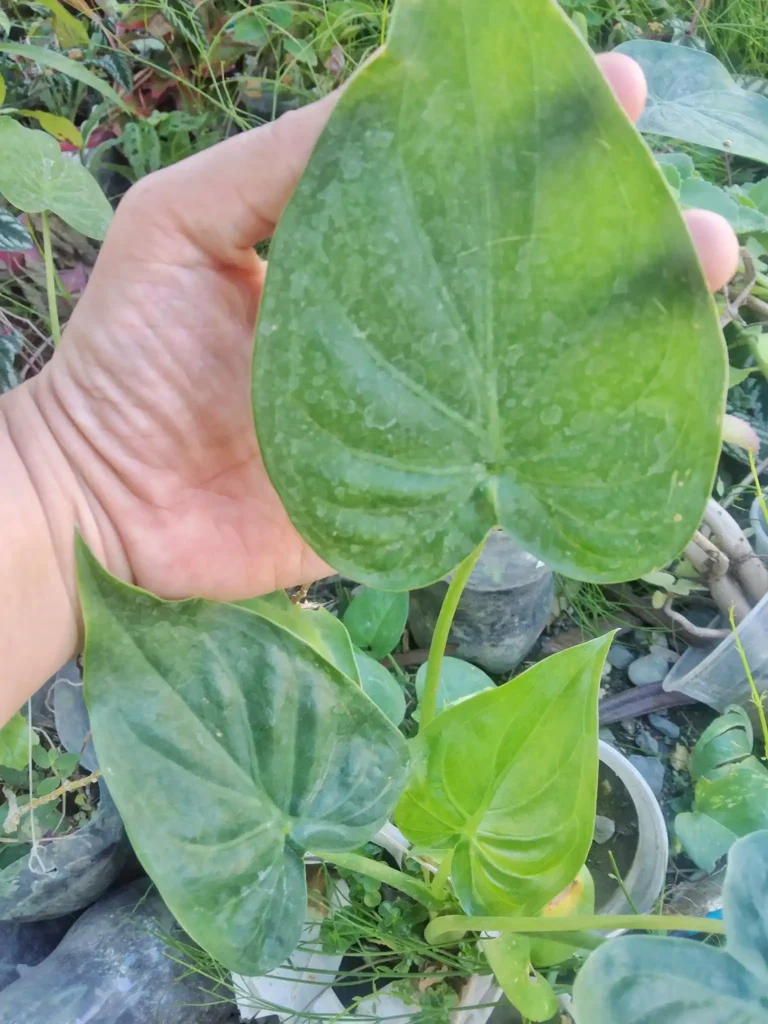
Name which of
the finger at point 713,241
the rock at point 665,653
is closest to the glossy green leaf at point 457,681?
the rock at point 665,653

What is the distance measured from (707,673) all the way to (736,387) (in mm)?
332

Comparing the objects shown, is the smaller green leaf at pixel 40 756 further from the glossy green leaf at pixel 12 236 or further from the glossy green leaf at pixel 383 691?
the glossy green leaf at pixel 12 236

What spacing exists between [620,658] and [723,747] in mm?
178

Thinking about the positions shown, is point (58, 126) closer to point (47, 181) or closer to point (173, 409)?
point (47, 181)

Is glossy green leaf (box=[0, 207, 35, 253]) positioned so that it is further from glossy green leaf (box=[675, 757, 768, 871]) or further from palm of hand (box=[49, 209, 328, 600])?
glossy green leaf (box=[675, 757, 768, 871])

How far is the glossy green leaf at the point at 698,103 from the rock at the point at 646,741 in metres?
0.55

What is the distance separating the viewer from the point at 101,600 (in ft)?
1.09

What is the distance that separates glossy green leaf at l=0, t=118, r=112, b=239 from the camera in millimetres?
621

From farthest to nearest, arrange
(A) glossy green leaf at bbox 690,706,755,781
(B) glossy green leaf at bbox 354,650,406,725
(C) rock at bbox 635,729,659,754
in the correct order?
(C) rock at bbox 635,729,659,754
(A) glossy green leaf at bbox 690,706,755,781
(B) glossy green leaf at bbox 354,650,406,725


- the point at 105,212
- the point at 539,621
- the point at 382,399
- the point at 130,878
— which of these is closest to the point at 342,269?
the point at 382,399

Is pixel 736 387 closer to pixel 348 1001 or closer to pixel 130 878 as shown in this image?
pixel 348 1001

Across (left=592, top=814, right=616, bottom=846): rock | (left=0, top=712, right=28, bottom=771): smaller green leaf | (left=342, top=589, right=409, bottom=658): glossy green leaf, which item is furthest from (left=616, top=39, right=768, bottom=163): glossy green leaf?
(left=0, top=712, right=28, bottom=771): smaller green leaf

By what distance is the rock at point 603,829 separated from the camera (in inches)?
27.2

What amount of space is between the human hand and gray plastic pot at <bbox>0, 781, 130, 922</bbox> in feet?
0.97
